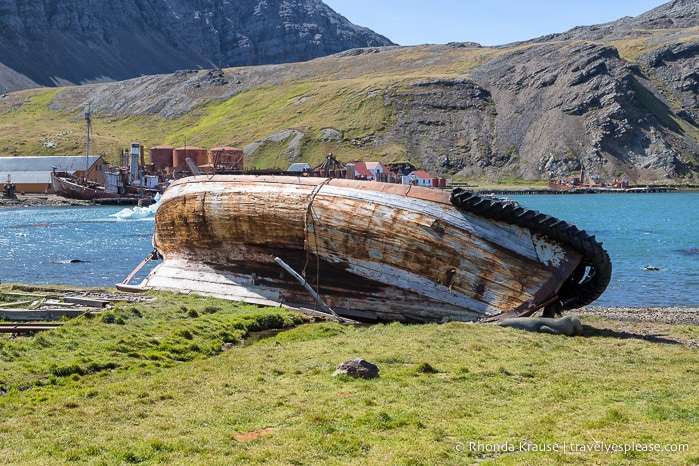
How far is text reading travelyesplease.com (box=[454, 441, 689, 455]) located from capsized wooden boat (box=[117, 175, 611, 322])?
1215 cm

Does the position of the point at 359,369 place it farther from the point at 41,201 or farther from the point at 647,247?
the point at 41,201

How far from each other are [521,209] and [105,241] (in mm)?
51909

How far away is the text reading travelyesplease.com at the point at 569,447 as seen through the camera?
10266 millimetres

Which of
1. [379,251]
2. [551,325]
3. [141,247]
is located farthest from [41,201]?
[551,325]

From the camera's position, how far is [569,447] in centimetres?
1055

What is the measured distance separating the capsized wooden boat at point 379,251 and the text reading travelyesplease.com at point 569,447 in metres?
12.2

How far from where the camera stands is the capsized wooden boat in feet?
75.0

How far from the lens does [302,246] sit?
27.1 m

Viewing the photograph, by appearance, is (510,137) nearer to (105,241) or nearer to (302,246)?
(105,241)

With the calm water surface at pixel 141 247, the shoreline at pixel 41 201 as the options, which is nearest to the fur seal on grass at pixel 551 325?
the calm water surface at pixel 141 247

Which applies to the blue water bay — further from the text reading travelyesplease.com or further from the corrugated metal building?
the corrugated metal building

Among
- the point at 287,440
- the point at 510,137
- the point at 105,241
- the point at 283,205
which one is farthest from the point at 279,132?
the point at 287,440

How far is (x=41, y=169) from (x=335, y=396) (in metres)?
151

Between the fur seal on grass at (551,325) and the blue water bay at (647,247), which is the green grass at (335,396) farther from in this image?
the blue water bay at (647,247)
